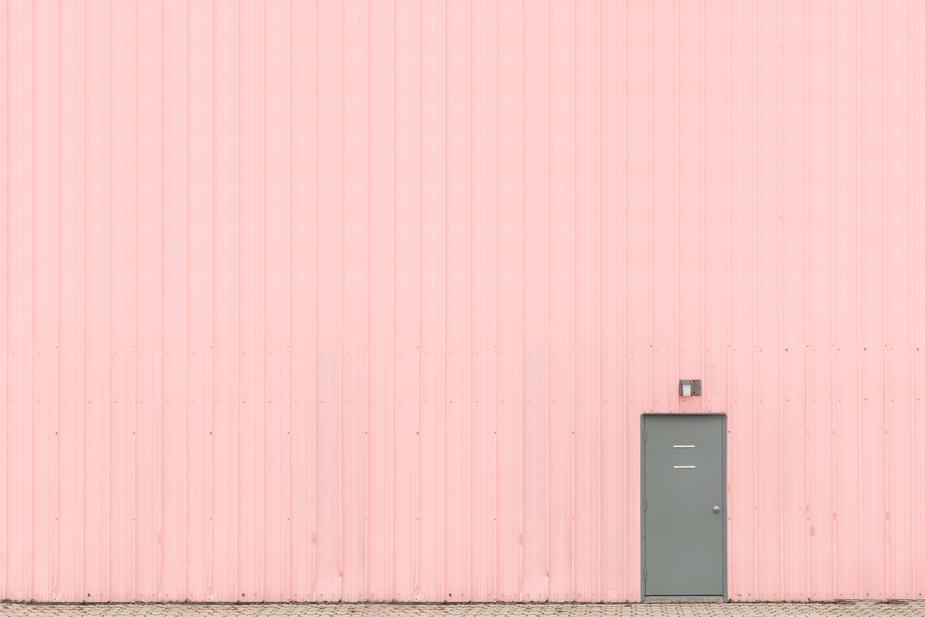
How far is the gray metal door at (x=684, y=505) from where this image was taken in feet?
32.4

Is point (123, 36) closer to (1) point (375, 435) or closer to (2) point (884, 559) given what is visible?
(1) point (375, 435)

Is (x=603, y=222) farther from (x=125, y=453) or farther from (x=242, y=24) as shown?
(x=125, y=453)

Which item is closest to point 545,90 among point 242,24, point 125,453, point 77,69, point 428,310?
point 428,310

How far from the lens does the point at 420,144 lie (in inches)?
389

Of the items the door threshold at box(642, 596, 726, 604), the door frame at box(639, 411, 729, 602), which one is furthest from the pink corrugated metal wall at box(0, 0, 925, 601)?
the door threshold at box(642, 596, 726, 604)

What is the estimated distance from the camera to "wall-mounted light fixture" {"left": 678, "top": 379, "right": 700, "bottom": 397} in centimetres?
973

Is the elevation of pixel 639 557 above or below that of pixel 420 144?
below

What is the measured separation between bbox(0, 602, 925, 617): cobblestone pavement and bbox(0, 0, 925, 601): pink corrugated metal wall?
0.58 feet

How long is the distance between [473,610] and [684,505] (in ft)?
8.00

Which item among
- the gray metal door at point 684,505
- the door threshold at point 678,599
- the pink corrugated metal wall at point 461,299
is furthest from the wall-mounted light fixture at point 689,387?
the door threshold at point 678,599

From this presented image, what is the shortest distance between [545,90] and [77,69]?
4900 millimetres

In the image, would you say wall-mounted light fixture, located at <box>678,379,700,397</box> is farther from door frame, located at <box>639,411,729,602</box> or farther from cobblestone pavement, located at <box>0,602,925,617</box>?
cobblestone pavement, located at <box>0,602,925,617</box>

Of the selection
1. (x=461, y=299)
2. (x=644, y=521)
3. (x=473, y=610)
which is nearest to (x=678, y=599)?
(x=644, y=521)

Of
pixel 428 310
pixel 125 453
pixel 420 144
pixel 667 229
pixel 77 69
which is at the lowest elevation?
pixel 125 453
